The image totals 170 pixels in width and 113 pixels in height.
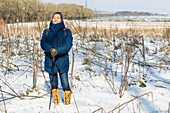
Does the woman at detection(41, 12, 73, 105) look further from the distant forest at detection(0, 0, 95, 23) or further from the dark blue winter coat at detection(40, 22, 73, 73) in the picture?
the distant forest at detection(0, 0, 95, 23)

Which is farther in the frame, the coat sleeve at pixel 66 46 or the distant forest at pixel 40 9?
the distant forest at pixel 40 9

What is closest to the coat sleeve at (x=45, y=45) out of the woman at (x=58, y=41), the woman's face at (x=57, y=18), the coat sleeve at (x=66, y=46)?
the woman at (x=58, y=41)

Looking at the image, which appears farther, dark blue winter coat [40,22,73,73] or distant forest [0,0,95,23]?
distant forest [0,0,95,23]

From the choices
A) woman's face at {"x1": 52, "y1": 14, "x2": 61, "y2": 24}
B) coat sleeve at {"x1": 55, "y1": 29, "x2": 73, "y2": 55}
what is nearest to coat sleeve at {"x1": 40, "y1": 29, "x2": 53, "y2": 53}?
coat sleeve at {"x1": 55, "y1": 29, "x2": 73, "y2": 55}

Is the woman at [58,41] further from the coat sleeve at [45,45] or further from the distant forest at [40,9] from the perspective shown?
the distant forest at [40,9]

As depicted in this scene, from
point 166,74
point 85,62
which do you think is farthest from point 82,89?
point 166,74

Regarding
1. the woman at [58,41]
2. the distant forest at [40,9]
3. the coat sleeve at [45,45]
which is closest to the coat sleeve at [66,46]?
the woman at [58,41]

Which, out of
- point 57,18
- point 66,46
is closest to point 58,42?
point 66,46

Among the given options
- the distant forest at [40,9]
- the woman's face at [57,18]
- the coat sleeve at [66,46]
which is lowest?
the coat sleeve at [66,46]

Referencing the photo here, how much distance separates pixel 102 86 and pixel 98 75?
1.63 feet

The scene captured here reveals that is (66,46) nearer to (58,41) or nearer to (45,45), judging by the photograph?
(58,41)

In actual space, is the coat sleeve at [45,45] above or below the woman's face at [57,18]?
below

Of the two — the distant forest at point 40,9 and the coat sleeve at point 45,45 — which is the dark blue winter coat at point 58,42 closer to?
the coat sleeve at point 45,45

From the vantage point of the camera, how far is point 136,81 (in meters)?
2.51
